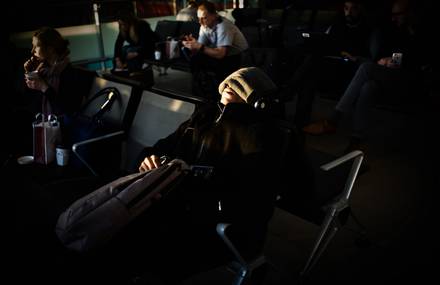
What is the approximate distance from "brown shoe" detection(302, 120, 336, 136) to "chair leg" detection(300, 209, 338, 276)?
210 cm

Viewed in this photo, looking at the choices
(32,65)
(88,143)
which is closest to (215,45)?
(32,65)

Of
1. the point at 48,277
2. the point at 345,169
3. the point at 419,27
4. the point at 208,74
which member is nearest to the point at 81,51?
the point at 208,74

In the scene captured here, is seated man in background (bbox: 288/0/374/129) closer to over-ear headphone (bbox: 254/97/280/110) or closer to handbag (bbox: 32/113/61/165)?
over-ear headphone (bbox: 254/97/280/110)

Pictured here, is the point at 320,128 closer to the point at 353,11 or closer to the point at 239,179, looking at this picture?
the point at 353,11

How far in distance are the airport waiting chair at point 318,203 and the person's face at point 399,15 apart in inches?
86.4

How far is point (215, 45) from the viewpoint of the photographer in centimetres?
443

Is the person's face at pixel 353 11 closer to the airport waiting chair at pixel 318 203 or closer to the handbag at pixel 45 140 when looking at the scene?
the airport waiting chair at pixel 318 203

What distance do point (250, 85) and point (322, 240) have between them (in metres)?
0.86

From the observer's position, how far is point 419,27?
12.4ft

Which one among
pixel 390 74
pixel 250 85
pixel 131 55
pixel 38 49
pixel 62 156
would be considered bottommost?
pixel 62 156

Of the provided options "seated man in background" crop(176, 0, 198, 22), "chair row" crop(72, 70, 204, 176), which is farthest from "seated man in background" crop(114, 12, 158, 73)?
"chair row" crop(72, 70, 204, 176)

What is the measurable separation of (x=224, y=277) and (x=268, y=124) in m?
0.94

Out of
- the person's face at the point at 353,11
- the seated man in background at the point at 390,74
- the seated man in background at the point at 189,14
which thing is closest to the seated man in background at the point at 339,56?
the person's face at the point at 353,11

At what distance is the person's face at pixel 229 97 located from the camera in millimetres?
1884
